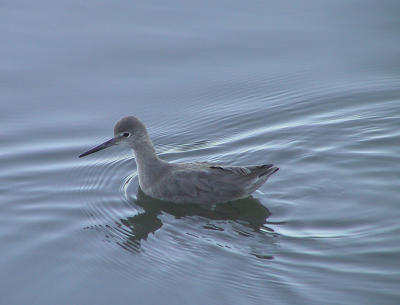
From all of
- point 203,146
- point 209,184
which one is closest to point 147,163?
point 209,184

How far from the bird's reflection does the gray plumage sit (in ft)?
0.32

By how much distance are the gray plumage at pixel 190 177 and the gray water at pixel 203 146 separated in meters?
0.20

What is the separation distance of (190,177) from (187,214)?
1.84 ft

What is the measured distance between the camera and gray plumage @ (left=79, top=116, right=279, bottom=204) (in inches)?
369

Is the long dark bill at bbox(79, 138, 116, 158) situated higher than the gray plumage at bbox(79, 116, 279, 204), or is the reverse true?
the long dark bill at bbox(79, 138, 116, 158)

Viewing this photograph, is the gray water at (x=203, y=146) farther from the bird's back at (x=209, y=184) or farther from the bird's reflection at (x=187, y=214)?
the bird's back at (x=209, y=184)

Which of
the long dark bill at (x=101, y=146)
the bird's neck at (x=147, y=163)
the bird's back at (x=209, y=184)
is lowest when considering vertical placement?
the bird's back at (x=209, y=184)

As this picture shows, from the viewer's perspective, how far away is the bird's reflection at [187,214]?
8.72 metres

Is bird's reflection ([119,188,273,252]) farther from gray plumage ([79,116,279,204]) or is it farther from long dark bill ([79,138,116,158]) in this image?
long dark bill ([79,138,116,158])

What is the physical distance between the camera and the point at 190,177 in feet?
31.3

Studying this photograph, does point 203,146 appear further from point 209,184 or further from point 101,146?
point 101,146

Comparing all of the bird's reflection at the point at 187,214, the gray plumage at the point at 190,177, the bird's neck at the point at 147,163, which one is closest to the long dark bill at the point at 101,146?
the gray plumage at the point at 190,177

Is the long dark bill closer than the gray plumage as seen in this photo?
No

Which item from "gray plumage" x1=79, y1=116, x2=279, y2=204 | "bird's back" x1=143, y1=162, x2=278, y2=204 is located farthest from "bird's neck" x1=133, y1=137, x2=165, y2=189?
"bird's back" x1=143, y1=162, x2=278, y2=204
